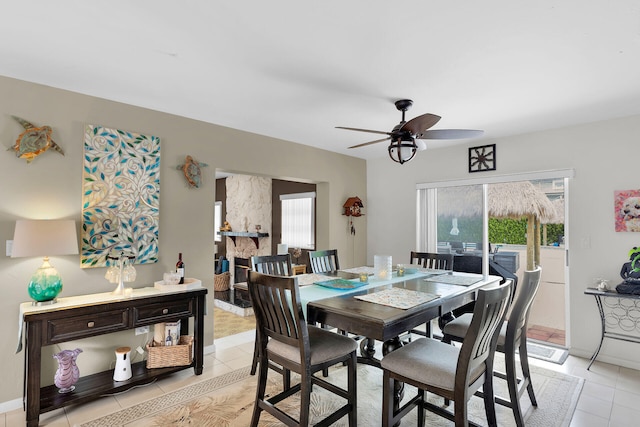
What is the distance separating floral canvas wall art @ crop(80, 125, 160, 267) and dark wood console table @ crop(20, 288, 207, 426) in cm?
42

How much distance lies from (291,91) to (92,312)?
7.49 ft

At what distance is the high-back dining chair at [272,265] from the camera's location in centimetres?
305

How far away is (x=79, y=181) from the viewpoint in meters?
2.74

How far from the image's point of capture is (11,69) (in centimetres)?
234

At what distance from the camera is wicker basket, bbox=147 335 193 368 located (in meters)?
2.81

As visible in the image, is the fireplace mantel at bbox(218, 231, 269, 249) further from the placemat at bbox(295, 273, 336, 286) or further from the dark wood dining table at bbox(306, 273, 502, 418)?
the dark wood dining table at bbox(306, 273, 502, 418)

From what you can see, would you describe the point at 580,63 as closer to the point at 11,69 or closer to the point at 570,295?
the point at 570,295

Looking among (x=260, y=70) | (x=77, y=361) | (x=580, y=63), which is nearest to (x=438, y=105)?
(x=580, y=63)

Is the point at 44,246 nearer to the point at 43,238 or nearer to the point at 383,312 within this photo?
the point at 43,238

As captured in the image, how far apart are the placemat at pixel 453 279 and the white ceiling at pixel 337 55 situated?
1.55m

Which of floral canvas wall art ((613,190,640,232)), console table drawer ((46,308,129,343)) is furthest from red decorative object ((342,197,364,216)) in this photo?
console table drawer ((46,308,129,343))

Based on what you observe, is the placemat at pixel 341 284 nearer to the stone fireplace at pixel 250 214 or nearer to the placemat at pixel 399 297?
the placemat at pixel 399 297

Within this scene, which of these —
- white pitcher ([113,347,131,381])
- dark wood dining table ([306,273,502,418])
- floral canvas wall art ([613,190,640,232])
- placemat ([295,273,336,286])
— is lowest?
white pitcher ([113,347,131,381])

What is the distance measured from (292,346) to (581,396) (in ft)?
8.06
